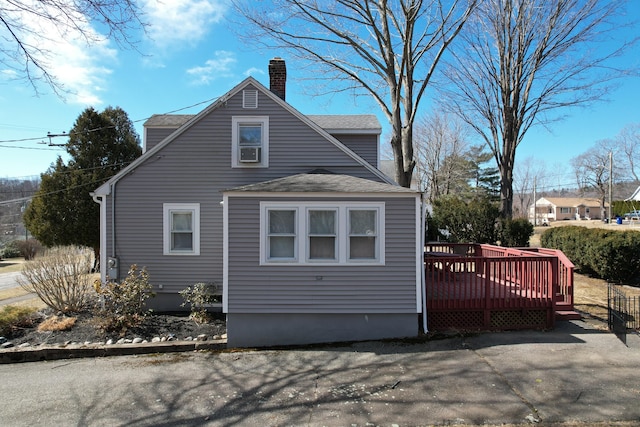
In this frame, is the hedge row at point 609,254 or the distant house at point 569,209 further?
the distant house at point 569,209

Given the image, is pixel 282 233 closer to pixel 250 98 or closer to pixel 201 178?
pixel 201 178

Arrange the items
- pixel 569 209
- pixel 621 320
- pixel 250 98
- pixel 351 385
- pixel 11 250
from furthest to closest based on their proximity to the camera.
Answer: pixel 569 209 < pixel 11 250 < pixel 250 98 < pixel 621 320 < pixel 351 385

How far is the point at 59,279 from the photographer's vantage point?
9359mm

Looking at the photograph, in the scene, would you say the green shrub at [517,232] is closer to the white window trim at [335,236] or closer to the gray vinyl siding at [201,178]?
the gray vinyl siding at [201,178]

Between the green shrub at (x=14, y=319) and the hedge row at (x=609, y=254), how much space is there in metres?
16.3

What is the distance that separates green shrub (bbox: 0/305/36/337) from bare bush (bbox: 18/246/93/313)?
1.60 feet

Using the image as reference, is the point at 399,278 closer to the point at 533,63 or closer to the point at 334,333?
the point at 334,333

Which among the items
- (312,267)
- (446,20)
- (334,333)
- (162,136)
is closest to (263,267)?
(312,267)

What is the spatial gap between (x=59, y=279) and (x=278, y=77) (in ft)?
26.7

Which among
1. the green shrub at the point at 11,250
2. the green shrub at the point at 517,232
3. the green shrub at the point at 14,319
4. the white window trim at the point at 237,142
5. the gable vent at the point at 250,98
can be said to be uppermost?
the gable vent at the point at 250,98

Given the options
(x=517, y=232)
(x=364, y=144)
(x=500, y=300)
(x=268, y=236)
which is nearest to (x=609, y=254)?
(x=517, y=232)

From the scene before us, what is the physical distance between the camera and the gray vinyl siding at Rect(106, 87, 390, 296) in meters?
9.75

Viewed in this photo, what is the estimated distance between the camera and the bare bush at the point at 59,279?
9352 mm

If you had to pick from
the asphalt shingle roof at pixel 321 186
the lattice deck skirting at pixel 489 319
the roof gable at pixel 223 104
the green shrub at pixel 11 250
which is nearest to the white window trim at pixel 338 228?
the asphalt shingle roof at pixel 321 186
